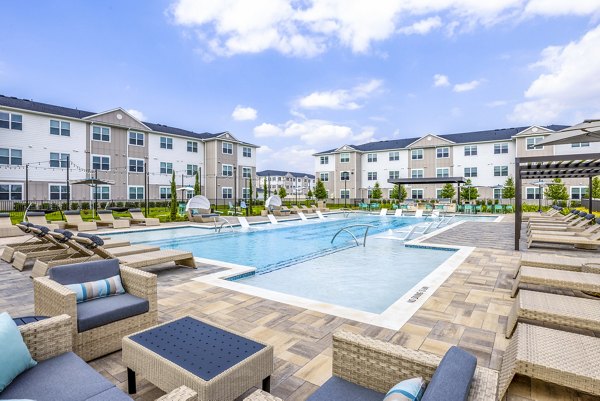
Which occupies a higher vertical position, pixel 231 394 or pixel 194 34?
pixel 194 34

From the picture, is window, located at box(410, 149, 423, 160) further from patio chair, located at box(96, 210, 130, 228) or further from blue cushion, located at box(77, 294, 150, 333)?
blue cushion, located at box(77, 294, 150, 333)

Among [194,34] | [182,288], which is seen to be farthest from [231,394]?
[194,34]

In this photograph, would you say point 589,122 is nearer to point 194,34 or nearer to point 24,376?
point 24,376

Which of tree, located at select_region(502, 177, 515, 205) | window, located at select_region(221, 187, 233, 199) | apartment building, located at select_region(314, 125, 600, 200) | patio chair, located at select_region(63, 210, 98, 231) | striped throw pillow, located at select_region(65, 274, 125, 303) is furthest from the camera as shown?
window, located at select_region(221, 187, 233, 199)

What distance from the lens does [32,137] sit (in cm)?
2492

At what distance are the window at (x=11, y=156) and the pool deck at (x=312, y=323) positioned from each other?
74.9 ft

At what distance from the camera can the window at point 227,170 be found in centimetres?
3709

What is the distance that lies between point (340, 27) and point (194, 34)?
10.8 metres

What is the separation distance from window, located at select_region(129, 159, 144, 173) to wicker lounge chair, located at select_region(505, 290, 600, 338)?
32.6 metres

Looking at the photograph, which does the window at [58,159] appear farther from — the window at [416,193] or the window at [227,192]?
the window at [416,193]

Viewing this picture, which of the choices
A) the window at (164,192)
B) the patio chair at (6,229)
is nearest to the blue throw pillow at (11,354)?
the patio chair at (6,229)

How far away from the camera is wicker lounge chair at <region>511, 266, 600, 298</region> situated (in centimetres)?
454

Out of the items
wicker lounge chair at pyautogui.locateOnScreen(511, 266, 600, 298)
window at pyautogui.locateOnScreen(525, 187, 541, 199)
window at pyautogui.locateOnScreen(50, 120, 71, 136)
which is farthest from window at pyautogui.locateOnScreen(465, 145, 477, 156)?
window at pyautogui.locateOnScreen(50, 120, 71, 136)

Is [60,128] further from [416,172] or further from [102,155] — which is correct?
[416,172]
